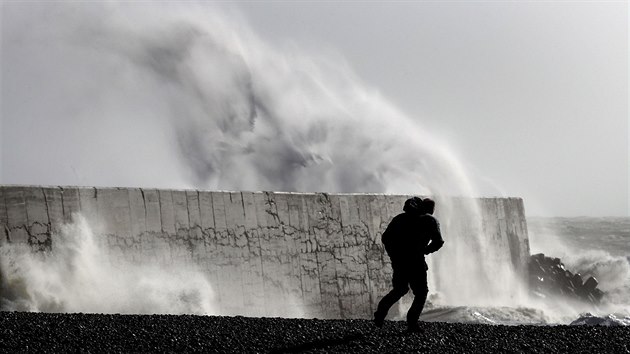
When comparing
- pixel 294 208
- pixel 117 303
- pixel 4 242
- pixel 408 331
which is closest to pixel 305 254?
pixel 294 208

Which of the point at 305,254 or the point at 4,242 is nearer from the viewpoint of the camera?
the point at 4,242

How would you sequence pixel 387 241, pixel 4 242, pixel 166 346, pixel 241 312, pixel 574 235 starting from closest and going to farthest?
pixel 166 346
pixel 387 241
pixel 4 242
pixel 241 312
pixel 574 235

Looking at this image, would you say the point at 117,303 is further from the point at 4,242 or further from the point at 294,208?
the point at 294,208

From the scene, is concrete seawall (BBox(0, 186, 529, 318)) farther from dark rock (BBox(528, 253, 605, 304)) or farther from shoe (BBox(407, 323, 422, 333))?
dark rock (BBox(528, 253, 605, 304))

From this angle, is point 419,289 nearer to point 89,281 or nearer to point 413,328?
point 413,328

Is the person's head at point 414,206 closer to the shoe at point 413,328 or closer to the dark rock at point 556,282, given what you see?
the shoe at point 413,328

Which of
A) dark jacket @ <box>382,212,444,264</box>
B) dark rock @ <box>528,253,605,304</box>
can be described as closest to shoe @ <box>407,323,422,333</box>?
dark jacket @ <box>382,212,444,264</box>

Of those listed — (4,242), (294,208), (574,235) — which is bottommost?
(4,242)

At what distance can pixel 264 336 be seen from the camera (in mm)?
7117

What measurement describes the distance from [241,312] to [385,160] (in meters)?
8.35

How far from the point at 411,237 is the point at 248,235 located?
15.0ft

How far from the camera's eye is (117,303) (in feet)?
34.6

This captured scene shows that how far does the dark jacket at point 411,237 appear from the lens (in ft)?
25.7

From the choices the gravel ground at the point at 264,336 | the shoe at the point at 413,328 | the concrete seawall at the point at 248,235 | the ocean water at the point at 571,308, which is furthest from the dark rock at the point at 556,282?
the shoe at the point at 413,328
